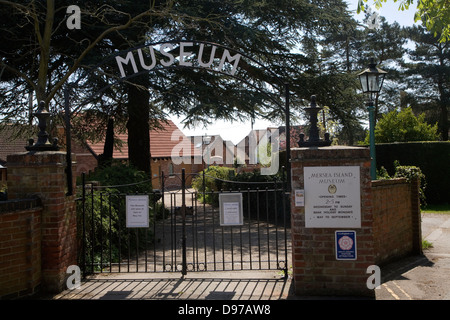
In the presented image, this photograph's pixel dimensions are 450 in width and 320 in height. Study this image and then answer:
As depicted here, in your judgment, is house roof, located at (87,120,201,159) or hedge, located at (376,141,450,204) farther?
house roof, located at (87,120,201,159)

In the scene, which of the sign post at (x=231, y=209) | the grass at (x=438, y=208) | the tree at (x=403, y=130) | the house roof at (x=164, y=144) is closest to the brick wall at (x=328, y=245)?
the sign post at (x=231, y=209)

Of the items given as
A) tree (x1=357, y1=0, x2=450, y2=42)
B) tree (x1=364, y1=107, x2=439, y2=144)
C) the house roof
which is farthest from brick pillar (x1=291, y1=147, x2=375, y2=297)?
the house roof

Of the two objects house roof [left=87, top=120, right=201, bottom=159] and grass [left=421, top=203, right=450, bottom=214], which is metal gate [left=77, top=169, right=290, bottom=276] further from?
house roof [left=87, top=120, right=201, bottom=159]

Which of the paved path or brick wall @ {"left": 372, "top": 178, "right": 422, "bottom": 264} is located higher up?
brick wall @ {"left": 372, "top": 178, "right": 422, "bottom": 264}

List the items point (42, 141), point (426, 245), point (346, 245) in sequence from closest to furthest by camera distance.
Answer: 1. point (346, 245)
2. point (42, 141)
3. point (426, 245)

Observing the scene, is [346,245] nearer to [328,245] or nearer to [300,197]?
[328,245]

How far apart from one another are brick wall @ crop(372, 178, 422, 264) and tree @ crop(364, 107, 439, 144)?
10977 mm

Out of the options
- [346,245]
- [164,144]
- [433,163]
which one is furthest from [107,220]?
[164,144]

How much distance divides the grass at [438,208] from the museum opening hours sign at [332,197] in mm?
10351

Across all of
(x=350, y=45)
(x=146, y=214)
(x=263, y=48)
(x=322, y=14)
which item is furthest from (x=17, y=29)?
(x=350, y=45)

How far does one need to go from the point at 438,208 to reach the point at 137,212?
13288 mm

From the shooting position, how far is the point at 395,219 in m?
7.46

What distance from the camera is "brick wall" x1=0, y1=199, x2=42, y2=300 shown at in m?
5.00

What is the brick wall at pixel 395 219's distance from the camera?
6.77 m
